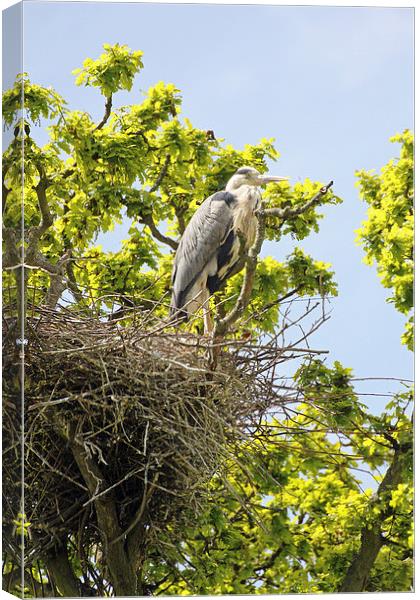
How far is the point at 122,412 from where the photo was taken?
14.7ft

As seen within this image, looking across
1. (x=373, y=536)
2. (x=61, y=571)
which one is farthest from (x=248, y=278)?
(x=373, y=536)

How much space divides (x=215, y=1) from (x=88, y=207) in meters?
2.06

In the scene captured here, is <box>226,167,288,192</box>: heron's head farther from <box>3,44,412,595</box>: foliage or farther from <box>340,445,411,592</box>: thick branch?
<box>340,445,411,592</box>: thick branch

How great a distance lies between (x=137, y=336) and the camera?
460 cm

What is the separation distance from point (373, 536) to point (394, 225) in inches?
75.0

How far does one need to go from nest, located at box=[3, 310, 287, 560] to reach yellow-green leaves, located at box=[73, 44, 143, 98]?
223cm

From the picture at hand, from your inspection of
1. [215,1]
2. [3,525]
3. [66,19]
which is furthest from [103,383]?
[66,19]

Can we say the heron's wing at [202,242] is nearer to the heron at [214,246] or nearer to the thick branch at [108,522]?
the heron at [214,246]

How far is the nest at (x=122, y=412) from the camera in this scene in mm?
4496

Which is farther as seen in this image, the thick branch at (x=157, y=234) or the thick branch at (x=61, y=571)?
the thick branch at (x=157, y=234)

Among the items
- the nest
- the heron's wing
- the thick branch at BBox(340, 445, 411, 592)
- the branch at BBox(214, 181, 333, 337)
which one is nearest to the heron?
the heron's wing

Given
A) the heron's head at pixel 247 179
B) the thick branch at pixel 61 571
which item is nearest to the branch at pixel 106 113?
the heron's head at pixel 247 179

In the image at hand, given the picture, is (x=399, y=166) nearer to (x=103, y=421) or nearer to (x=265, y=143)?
(x=265, y=143)

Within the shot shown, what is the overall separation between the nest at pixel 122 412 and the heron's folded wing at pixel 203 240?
126 cm
